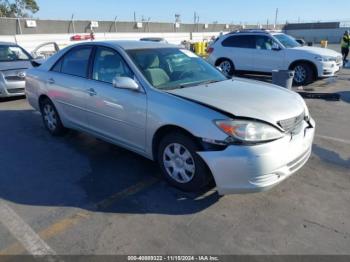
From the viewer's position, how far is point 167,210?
343cm

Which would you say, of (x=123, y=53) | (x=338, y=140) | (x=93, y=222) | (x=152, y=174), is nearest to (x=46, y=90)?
(x=123, y=53)

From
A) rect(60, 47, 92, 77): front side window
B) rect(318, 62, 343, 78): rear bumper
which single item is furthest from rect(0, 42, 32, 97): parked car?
rect(318, 62, 343, 78): rear bumper

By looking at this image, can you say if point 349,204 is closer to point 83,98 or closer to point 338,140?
point 338,140

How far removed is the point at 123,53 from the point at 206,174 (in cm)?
193

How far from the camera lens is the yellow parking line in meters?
2.86

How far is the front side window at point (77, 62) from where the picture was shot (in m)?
4.83

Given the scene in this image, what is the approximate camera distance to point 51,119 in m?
5.78

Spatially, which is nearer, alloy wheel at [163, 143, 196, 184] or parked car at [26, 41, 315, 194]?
parked car at [26, 41, 315, 194]

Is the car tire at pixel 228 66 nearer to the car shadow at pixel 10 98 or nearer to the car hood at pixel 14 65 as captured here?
the car hood at pixel 14 65

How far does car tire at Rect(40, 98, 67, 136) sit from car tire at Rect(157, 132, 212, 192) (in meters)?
2.52

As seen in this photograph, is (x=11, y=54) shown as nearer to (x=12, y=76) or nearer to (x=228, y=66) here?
(x=12, y=76)

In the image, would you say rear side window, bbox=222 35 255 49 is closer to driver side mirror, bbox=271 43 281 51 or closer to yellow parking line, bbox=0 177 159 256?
driver side mirror, bbox=271 43 281 51

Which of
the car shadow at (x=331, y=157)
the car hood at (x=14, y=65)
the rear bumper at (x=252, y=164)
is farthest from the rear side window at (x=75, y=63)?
the car hood at (x=14, y=65)

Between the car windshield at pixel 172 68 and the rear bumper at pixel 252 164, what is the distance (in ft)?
3.94
